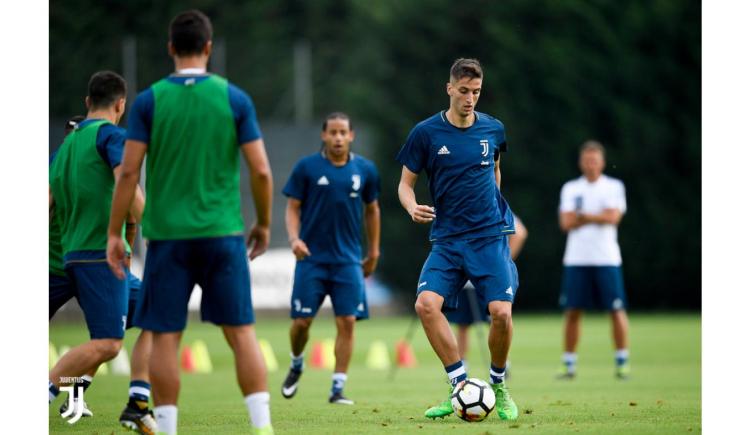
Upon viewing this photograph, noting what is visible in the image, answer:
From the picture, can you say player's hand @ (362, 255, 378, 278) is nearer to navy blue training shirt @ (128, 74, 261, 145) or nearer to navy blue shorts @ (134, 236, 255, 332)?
navy blue shorts @ (134, 236, 255, 332)

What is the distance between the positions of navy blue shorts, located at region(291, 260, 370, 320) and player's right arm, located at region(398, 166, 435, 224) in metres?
2.54

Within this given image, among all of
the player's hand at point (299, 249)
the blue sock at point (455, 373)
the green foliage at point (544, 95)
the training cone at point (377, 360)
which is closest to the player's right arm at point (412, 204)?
the blue sock at point (455, 373)

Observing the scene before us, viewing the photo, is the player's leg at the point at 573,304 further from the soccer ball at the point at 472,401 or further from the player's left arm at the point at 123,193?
the player's left arm at the point at 123,193

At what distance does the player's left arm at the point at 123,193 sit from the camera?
22.6ft

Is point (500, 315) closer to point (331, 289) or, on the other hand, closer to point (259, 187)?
point (259, 187)

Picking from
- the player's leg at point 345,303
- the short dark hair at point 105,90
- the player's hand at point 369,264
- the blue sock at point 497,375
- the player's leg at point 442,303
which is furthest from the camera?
the player's hand at point 369,264

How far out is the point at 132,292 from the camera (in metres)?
9.39

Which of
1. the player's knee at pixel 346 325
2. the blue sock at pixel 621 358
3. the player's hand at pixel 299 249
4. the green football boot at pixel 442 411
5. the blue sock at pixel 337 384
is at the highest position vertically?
the player's hand at pixel 299 249

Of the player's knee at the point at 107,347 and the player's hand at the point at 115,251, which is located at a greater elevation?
the player's hand at the point at 115,251

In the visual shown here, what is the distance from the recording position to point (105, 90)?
28.6ft

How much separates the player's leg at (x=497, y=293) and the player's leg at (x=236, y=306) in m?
2.29

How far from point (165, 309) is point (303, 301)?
4.58m

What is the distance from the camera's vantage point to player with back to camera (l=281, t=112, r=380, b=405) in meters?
11.4

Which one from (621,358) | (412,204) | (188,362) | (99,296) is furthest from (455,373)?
(188,362)
